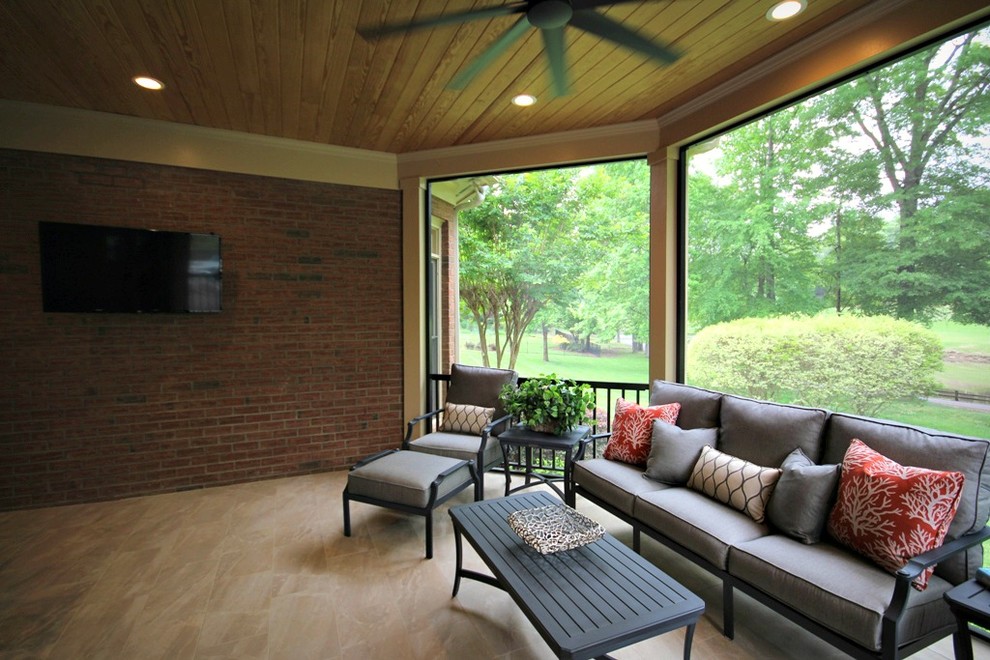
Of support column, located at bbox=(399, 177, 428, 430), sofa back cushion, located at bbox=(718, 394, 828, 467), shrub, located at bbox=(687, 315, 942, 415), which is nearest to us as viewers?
sofa back cushion, located at bbox=(718, 394, 828, 467)

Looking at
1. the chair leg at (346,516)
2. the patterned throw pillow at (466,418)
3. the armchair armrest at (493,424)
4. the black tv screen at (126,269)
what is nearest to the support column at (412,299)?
the patterned throw pillow at (466,418)

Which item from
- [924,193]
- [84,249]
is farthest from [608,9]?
[84,249]

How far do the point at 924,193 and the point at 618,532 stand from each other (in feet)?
8.58

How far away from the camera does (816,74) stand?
2580 millimetres

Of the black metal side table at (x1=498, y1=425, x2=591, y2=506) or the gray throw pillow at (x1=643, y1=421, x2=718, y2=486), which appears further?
the black metal side table at (x1=498, y1=425, x2=591, y2=506)

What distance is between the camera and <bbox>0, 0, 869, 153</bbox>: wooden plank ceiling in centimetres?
230

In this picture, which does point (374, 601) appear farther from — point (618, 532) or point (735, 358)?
point (735, 358)

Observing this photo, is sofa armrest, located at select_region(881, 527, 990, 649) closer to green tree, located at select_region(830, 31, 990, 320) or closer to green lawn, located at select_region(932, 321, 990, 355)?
green lawn, located at select_region(932, 321, 990, 355)

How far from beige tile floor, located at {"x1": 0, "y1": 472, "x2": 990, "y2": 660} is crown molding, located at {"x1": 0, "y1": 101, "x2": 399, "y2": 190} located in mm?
2789

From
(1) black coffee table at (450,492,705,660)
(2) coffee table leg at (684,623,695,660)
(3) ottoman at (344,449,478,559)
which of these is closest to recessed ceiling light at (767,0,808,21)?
(1) black coffee table at (450,492,705,660)

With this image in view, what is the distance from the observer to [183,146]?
12.4ft

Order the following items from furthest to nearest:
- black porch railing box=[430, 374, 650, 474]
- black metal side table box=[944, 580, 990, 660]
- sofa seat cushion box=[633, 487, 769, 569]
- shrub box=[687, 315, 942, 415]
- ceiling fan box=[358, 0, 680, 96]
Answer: black porch railing box=[430, 374, 650, 474] < shrub box=[687, 315, 942, 415] < sofa seat cushion box=[633, 487, 769, 569] < ceiling fan box=[358, 0, 680, 96] < black metal side table box=[944, 580, 990, 660]

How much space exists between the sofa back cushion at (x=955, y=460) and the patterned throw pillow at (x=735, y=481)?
476 mm

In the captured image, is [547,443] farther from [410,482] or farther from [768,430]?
[768,430]
